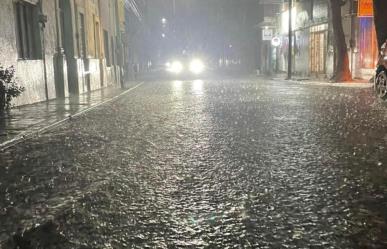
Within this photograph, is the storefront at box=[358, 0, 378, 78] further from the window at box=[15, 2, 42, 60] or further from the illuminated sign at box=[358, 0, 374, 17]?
the window at box=[15, 2, 42, 60]

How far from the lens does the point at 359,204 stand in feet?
13.7

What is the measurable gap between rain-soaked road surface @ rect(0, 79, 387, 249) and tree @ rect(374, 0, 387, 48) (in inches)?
400

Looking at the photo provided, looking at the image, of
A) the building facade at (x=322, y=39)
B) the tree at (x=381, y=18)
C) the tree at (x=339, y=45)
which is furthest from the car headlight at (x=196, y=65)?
the tree at (x=381, y=18)

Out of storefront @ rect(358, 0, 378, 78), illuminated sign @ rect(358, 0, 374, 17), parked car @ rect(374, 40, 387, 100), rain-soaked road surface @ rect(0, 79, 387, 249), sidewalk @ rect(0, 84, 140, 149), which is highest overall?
illuminated sign @ rect(358, 0, 374, 17)

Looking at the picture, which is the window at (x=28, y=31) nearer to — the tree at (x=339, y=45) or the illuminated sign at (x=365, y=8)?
the tree at (x=339, y=45)

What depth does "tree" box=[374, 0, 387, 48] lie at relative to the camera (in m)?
17.9

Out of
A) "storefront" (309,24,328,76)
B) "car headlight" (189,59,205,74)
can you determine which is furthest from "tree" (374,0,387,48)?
"car headlight" (189,59,205,74)

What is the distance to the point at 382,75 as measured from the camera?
1365 cm

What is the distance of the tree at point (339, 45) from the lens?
79.5 feet

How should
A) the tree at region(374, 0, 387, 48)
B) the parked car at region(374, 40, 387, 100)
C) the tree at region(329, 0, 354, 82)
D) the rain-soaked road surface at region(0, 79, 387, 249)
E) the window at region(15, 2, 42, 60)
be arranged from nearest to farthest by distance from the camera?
the rain-soaked road surface at region(0, 79, 387, 249), the parked car at region(374, 40, 387, 100), the window at region(15, 2, 42, 60), the tree at region(374, 0, 387, 48), the tree at region(329, 0, 354, 82)

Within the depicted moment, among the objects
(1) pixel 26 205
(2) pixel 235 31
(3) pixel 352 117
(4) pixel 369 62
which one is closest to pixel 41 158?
(1) pixel 26 205

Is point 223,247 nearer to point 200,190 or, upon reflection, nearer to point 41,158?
point 200,190

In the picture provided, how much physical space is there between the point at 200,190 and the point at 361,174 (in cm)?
188

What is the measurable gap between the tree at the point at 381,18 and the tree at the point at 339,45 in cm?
605
